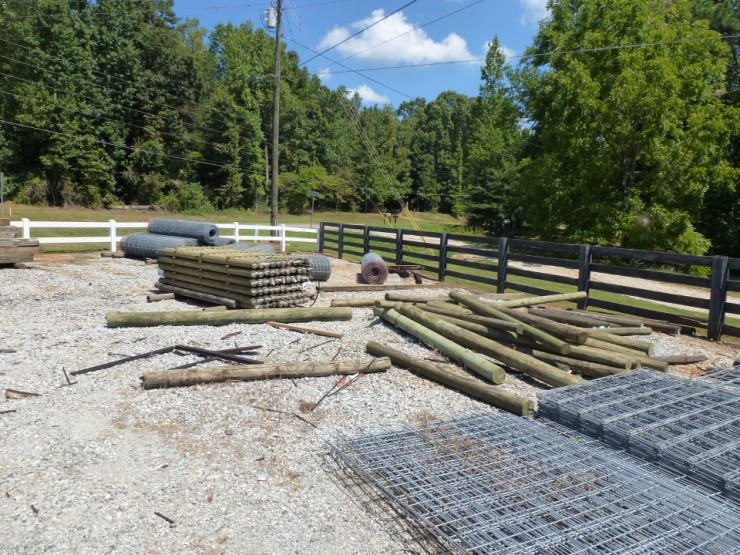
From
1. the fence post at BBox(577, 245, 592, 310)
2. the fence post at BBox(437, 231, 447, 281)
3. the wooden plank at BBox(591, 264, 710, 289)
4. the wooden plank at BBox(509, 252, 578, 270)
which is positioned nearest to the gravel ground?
the wooden plank at BBox(591, 264, 710, 289)

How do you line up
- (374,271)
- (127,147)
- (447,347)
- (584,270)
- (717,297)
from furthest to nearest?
(127,147) < (374,271) < (584,270) < (717,297) < (447,347)

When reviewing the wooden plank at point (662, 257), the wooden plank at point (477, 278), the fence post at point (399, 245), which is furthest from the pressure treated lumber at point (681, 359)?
the fence post at point (399, 245)

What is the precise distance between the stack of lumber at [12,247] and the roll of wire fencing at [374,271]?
8.26 m

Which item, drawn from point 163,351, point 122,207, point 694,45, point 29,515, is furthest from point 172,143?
point 29,515

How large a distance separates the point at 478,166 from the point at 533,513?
41.5 m

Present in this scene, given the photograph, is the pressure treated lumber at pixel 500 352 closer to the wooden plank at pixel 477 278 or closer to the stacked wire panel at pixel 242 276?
the stacked wire panel at pixel 242 276

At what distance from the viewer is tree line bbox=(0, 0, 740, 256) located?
19234mm

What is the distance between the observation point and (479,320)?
22.7ft

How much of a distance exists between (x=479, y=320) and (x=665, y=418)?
9.38 feet

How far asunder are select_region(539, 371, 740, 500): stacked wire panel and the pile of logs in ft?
1.12

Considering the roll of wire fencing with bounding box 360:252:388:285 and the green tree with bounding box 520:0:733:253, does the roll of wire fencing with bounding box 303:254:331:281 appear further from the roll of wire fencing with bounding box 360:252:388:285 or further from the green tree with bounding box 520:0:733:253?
the green tree with bounding box 520:0:733:253

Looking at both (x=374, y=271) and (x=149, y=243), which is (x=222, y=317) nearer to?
(x=374, y=271)

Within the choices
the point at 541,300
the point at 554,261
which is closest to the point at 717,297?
the point at 541,300

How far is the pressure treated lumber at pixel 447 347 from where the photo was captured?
5539 mm
